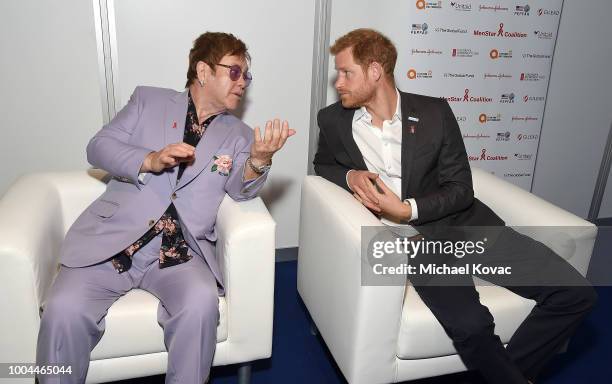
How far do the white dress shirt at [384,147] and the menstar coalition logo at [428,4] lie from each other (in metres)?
0.90

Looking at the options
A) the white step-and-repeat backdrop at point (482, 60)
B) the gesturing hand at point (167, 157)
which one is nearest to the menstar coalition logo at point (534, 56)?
the white step-and-repeat backdrop at point (482, 60)

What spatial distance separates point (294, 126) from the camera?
2.94 meters

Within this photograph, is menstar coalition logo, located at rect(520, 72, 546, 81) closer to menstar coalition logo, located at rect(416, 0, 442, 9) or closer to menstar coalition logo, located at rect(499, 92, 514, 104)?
menstar coalition logo, located at rect(499, 92, 514, 104)

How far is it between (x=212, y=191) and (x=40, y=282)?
27.0 inches

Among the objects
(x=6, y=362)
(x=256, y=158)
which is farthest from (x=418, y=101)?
(x=6, y=362)

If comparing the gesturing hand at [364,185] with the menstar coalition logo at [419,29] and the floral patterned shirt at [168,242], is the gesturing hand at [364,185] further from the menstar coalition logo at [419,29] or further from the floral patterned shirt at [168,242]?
the menstar coalition logo at [419,29]

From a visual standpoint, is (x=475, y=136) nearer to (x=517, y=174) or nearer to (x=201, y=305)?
(x=517, y=174)

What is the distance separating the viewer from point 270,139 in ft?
6.10

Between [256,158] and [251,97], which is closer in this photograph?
[256,158]

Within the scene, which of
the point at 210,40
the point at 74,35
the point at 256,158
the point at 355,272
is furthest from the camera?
the point at 74,35

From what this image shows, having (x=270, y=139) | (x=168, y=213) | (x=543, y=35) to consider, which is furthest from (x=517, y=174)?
(x=168, y=213)

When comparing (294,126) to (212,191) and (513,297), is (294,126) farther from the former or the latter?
(513,297)

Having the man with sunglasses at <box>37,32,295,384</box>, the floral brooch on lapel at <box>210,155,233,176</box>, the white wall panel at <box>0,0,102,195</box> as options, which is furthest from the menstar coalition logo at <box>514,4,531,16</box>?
the white wall panel at <box>0,0,102,195</box>

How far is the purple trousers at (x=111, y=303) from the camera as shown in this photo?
5.41 ft
